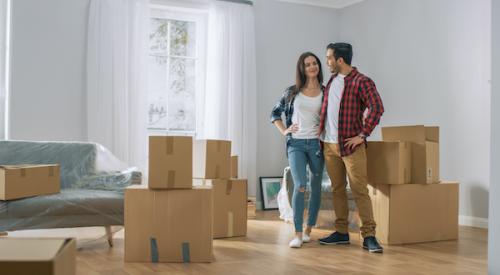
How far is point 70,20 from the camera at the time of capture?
211 inches

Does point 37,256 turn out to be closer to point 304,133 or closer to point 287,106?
point 304,133

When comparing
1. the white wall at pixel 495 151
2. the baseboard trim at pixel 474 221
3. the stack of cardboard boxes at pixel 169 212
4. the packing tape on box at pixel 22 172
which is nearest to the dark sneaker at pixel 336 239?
the stack of cardboard boxes at pixel 169 212

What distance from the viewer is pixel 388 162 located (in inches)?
152

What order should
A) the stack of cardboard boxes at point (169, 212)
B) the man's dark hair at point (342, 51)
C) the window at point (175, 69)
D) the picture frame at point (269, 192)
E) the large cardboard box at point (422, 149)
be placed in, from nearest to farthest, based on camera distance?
the stack of cardboard boxes at point (169, 212) → the man's dark hair at point (342, 51) → the large cardboard box at point (422, 149) → the window at point (175, 69) → the picture frame at point (269, 192)

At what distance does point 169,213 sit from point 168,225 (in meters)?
0.07

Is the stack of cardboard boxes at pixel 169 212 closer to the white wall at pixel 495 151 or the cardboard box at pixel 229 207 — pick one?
the cardboard box at pixel 229 207

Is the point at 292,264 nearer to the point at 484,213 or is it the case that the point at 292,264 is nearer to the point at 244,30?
the point at 484,213

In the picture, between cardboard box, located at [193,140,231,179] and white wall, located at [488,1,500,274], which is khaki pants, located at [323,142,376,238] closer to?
cardboard box, located at [193,140,231,179]

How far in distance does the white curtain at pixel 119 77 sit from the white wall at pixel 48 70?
130 mm

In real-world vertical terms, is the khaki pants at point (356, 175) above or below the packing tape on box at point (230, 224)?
above

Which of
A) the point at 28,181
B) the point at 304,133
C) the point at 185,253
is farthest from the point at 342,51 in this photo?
→ the point at 28,181

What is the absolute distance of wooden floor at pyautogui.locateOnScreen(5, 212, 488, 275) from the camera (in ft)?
9.78

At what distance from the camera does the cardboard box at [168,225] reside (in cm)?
312

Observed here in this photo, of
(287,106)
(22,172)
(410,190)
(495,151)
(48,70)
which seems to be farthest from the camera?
(48,70)
